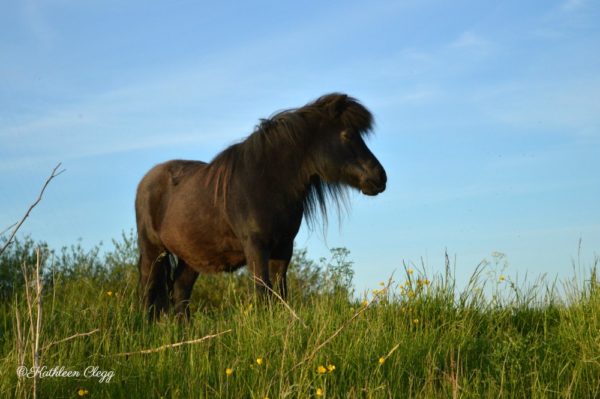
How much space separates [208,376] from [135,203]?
20.1 feet

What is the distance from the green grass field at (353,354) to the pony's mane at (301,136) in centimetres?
162

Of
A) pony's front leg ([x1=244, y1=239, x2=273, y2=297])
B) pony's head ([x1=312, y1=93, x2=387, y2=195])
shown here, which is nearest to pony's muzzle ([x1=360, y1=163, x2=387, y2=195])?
pony's head ([x1=312, y1=93, x2=387, y2=195])

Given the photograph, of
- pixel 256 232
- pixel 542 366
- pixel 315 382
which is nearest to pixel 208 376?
pixel 315 382

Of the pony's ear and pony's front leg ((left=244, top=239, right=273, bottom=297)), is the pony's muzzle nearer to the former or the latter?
the pony's ear

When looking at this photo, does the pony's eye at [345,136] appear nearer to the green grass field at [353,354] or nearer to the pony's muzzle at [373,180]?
the pony's muzzle at [373,180]

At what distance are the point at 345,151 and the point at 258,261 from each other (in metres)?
1.58

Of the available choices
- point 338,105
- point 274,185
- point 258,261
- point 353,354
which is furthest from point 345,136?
point 353,354

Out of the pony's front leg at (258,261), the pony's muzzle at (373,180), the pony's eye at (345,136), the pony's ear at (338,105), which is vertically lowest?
the pony's front leg at (258,261)

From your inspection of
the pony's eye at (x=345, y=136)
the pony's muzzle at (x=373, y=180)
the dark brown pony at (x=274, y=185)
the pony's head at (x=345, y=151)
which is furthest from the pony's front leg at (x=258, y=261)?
the pony's eye at (x=345, y=136)

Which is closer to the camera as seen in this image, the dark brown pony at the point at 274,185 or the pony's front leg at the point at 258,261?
the pony's front leg at the point at 258,261

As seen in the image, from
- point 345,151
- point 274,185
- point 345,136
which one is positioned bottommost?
point 274,185

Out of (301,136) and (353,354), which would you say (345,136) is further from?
(353,354)

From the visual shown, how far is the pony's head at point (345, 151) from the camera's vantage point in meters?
8.10

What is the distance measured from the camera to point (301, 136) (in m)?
8.25
